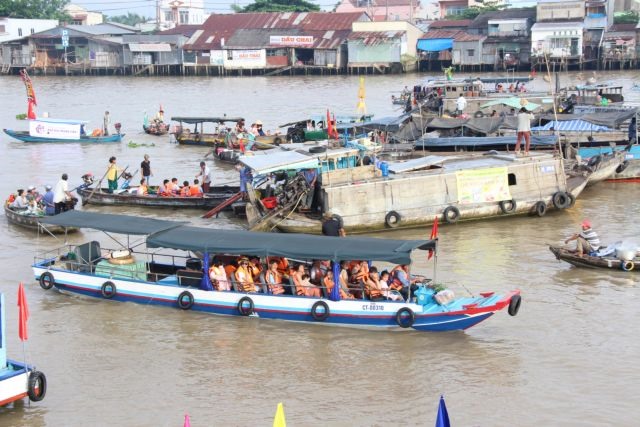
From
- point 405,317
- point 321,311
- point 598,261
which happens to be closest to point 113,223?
point 321,311

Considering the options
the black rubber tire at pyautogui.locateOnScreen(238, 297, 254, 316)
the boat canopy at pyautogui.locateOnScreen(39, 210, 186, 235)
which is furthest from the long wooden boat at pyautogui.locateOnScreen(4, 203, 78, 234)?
the black rubber tire at pyautogui.locateOnScreen(238, 297, 254, 316)

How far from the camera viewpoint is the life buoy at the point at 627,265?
17.4 meters

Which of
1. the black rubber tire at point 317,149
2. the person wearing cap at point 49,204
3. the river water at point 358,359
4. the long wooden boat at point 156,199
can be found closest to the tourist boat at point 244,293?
the river water at point 358,359

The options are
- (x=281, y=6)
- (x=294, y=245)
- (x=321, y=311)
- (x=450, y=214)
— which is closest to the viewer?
(x=321, y=311)

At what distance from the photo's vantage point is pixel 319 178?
2120 centimetres

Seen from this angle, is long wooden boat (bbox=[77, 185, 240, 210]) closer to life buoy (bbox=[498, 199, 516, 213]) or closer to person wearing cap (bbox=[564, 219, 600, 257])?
life buoy (bbox=[498, 199, 516, 213])

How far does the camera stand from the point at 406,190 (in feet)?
70.8

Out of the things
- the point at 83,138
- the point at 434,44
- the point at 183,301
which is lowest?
the point at 183,301

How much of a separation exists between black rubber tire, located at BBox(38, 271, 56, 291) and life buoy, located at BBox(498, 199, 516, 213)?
10.7m

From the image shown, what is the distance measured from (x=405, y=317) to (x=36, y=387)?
17.9 feet

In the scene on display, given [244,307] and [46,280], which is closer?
[244,307]

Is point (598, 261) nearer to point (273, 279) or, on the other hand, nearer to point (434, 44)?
point (273, 279)

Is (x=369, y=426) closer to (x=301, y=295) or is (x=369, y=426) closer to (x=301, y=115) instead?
(x=301, y=295)

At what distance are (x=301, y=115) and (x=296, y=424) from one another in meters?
35.2
